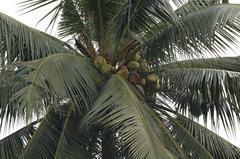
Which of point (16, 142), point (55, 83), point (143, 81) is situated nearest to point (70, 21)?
point (143, 81)

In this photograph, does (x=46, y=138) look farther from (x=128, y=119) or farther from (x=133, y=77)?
(x=128, y=119)

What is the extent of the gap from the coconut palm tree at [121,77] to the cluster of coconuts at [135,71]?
0.04 ft

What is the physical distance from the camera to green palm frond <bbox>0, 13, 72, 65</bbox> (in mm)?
8812

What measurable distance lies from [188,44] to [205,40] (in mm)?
349

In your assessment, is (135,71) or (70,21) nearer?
(135,71)

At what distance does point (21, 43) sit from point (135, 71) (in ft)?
5.15

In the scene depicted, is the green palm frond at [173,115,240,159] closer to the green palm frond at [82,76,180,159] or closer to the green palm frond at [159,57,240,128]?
the green palm frond at [159,57,240,128]

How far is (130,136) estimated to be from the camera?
7562mm

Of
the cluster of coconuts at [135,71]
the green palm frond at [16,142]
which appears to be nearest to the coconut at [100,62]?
the cluster of coconuts at [135,71]

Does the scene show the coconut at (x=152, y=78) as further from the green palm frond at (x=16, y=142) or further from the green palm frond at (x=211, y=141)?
the green palm frond at (x=16, y=142)

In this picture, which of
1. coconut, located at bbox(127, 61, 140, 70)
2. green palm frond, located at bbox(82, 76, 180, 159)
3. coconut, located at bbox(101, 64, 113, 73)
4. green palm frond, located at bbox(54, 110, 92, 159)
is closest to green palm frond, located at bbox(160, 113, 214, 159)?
coconut, located at bbox(127, 61, 140, 70)

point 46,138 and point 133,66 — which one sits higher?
point 133,66

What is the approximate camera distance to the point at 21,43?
8.93m

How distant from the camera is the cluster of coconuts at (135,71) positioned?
900 cm
